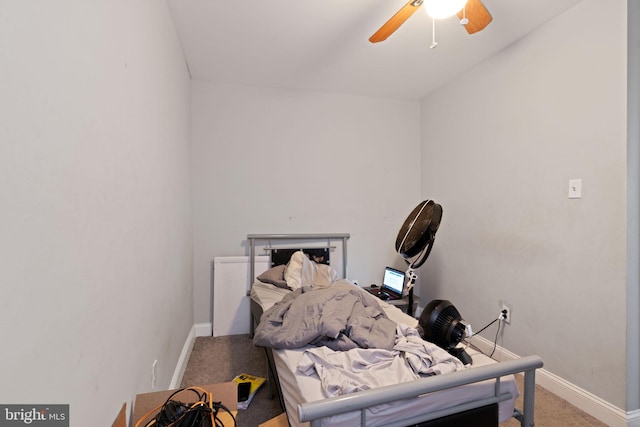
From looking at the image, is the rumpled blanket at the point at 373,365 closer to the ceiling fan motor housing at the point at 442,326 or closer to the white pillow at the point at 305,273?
the ceiling fan motor housing at the point at 442,326

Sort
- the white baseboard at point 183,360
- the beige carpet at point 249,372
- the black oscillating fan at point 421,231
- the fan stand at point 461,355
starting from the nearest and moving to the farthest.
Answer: the fan stand at point 461,355 → the beige carpet at point 249,372 → the white baseboard at point 183,360 → the black oscillating fan at point 421,231

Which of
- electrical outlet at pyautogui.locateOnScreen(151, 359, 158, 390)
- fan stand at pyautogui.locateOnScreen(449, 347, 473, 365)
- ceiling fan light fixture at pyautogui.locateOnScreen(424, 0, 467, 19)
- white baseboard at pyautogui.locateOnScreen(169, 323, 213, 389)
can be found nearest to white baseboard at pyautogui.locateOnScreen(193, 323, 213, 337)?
white baseboard at pyautogui.locateOnScreen(169, 323, 213, 389)

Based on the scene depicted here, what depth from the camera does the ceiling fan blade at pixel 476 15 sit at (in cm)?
146

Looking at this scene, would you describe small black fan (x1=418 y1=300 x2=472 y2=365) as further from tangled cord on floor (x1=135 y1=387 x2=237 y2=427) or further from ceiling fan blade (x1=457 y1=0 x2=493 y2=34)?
ceiling fan blade (x1=457 y1=0 x2=493 y2=34)

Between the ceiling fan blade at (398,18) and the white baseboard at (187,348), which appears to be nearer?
the ceiling fan blade at (398,18)

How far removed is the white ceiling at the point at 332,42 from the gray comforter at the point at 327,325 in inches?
69.1

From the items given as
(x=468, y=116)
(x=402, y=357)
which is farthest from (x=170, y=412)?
(x=468, y=116)

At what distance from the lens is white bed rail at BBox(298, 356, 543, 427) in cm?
85

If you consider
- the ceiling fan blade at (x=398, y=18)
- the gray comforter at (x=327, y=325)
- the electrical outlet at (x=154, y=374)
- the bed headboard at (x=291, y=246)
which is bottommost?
the electrical outlet at (x=154, y=374)

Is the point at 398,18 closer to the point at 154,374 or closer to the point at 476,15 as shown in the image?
the point at 476,15

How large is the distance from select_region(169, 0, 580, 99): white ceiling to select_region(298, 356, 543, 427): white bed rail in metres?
1.95

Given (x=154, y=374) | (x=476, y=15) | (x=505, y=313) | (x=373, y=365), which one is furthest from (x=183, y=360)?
(x=476, y=15)

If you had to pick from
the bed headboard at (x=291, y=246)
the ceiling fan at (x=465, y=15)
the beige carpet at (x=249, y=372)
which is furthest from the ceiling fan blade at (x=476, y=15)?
the beige carpet at (x=249, y=372)

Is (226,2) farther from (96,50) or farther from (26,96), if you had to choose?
(26,96)
